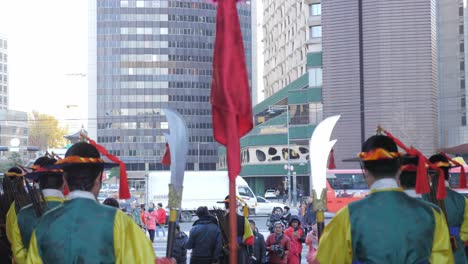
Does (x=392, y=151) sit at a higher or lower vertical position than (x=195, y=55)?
lower

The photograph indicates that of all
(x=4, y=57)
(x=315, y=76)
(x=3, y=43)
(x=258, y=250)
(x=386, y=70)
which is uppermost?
(x=3, y=43)

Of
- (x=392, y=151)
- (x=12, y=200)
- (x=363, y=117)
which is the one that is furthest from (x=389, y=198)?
(x=363, y=117)

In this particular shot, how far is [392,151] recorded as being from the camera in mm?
5062

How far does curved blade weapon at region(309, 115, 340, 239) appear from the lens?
5230 millimetres

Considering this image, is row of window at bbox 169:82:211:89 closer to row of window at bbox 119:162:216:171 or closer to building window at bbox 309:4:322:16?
row of window at bbox 119:162:216:171

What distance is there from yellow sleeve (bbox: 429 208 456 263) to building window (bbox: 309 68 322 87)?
172 feet

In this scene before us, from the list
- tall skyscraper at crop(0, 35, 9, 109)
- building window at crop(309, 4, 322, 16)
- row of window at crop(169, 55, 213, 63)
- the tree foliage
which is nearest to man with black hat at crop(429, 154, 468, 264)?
building window at crop(309, 4, 322, 16)

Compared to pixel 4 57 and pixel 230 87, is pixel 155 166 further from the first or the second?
pixel 230 87

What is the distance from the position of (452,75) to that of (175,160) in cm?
5016

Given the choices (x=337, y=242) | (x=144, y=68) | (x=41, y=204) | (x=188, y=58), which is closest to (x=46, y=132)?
(x=144, y=68)

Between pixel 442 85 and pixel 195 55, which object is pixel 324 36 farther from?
pixel 195 55

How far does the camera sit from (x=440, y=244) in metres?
5.07

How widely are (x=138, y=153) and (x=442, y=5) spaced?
226 feet

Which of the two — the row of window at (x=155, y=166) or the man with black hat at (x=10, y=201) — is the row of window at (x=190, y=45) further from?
the man with black hat at (x=10, y=201)
